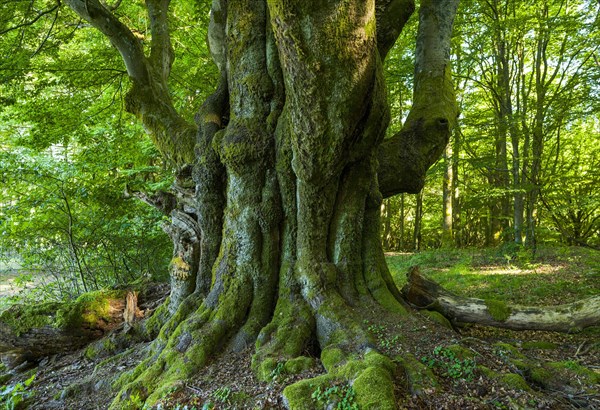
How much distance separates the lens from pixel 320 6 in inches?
95.0

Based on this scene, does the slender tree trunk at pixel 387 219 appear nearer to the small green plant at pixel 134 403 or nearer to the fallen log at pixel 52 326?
the fallen log at pixel 52 326

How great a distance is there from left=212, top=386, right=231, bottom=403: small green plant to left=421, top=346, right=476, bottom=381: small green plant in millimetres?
1568

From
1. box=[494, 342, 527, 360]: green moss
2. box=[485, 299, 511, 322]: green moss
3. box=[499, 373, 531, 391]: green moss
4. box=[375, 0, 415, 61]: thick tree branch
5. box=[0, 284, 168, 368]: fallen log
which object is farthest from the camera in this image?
box=[0, 284, 168, 368]: fallen log

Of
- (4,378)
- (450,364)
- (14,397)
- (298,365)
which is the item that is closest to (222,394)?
(298,365)

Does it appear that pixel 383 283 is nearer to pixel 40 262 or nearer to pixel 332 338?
pixel 332 338

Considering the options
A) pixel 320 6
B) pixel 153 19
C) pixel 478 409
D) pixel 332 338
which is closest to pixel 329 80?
pixel 320 6

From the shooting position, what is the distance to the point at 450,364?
9.37 feet

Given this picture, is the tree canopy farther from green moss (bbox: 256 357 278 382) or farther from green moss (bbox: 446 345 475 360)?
green moss (bbox: 446 345 475 360)

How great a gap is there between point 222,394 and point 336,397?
94 centimetres

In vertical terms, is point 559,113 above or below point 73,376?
above

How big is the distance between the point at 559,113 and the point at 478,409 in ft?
22.6

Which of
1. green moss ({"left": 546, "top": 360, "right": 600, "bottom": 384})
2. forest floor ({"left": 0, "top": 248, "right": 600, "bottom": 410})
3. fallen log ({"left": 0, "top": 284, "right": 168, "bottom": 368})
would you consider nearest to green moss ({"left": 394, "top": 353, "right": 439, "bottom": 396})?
forest floor ({"left": 0, "top": 248, "right": 600, "bottom": 410})

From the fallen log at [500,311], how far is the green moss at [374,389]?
2062mm

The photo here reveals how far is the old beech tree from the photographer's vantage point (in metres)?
2.68
